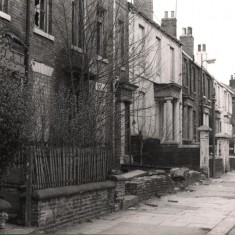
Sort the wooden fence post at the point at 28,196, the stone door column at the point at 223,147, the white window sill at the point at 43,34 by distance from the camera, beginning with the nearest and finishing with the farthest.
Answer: the wooden fence post at the point at 28,196, the white window sill at the point at 43,34, the stone door column at the point at 223,147

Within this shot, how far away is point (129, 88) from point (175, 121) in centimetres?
859

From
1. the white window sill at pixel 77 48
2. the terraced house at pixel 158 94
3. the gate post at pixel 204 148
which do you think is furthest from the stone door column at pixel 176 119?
the white window sill at pixel 77 48

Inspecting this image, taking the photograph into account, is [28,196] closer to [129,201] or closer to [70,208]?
[70,208]

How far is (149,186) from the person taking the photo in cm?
1373

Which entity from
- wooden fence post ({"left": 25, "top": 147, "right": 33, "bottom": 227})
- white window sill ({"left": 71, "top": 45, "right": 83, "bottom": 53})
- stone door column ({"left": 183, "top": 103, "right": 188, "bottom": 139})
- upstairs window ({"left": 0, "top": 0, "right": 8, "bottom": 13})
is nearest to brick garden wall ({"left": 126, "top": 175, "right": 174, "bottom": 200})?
white window sill ({"left": 71, "top": 45, "right": 83, "bottom": 53})

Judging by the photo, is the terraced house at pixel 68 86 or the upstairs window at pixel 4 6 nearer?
the terraced house at pixel 68 86

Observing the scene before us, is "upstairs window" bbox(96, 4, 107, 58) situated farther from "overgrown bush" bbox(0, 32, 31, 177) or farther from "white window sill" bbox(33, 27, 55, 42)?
"overgrown bush" bbox(0, 32, 31, 177)

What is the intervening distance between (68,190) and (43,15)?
24.3 ft

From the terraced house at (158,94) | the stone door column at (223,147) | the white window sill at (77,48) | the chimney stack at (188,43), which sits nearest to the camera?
the white window sill at (77,48)

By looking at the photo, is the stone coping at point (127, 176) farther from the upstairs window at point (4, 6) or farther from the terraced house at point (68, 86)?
the upstairs window at point (4, 6)

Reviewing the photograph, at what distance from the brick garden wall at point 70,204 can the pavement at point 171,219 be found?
19 cm

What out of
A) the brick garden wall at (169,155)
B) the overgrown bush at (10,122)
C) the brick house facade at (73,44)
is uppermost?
the brick house facade at (73,44)

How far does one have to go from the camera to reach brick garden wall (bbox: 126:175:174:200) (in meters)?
12.7

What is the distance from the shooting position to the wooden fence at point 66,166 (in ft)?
27.1
